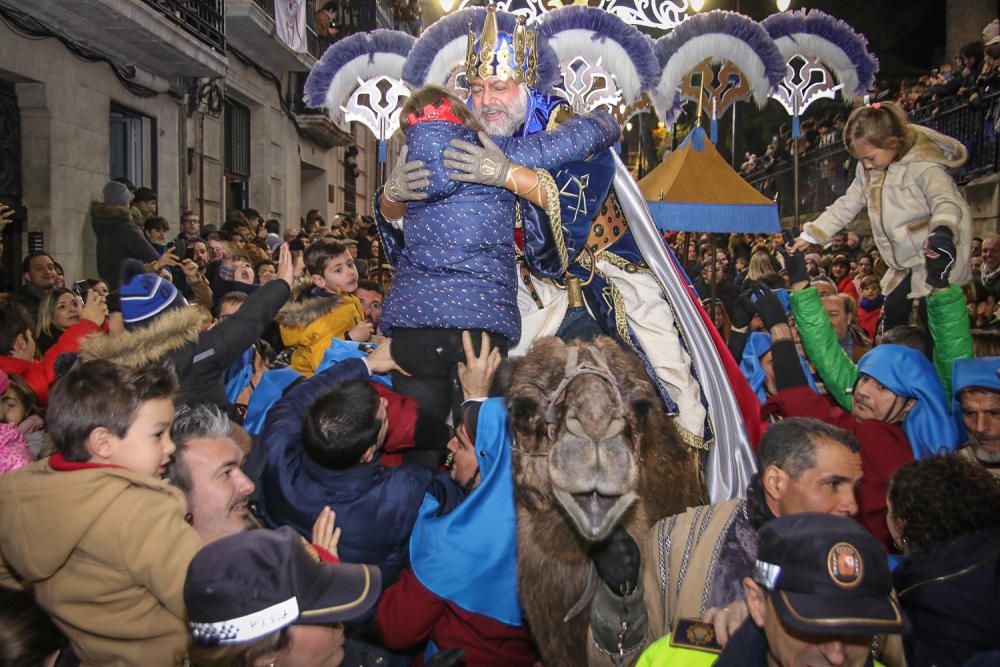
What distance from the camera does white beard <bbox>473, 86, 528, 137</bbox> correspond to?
12.0 ft

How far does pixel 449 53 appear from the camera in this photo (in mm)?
4145

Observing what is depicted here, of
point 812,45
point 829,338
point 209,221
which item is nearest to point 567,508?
point 829,338

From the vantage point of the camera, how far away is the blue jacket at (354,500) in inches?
114

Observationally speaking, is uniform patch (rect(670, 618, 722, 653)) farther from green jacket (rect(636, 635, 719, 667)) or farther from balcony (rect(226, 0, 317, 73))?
balcony (rect(226, 0, 317, 73))

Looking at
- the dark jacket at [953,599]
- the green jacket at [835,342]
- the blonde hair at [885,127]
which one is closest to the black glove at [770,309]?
the green jacket at [835,342]

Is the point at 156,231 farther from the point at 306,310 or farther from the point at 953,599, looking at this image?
the point at 953,599

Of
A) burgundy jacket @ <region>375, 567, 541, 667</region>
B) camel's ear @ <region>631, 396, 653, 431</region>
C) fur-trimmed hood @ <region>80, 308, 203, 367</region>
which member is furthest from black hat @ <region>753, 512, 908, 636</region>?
fur-trimmed hood @ <region>80, 308, 203, 367</region>

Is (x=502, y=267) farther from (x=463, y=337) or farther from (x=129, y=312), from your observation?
(x=129, y=312)

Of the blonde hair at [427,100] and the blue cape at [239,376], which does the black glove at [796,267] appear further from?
the blue cape at [239,376]

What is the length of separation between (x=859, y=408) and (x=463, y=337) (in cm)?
191

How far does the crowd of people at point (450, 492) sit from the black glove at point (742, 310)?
0.92 feet

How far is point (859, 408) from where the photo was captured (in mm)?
3828

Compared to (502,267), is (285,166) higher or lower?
higher

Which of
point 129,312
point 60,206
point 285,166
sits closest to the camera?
point 129,312
